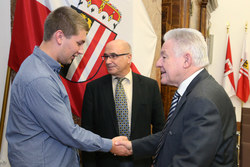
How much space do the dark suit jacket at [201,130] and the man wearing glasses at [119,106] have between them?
960 mm

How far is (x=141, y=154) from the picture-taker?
2.09m

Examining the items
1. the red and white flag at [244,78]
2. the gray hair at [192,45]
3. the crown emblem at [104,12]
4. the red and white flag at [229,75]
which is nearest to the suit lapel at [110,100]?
the crown emblem at [104,12]

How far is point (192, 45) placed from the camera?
1.48 metres

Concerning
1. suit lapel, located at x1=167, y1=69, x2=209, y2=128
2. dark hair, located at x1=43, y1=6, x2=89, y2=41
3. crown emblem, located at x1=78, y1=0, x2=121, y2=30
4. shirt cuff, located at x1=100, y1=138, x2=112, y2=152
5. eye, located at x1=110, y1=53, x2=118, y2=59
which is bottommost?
shirt cuff, located at x1=100, y1=138, x2=112, y2=152

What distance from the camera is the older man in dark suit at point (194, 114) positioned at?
1.25 meters

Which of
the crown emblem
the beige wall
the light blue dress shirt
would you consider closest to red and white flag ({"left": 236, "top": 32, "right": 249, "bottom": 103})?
the beige wall

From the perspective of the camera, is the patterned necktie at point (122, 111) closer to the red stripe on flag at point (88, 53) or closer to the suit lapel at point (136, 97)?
the suit lapel at point (136, 97)

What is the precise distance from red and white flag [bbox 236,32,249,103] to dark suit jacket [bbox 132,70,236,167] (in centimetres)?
692

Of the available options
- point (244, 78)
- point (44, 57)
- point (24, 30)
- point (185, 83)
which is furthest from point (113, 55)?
point (244, 78)

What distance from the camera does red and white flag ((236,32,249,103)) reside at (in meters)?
7.68

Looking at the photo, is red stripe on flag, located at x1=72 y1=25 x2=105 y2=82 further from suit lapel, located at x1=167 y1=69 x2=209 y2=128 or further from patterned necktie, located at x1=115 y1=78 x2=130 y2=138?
suit lapel, located at x1=167 y1=69 x2=209 y2=128

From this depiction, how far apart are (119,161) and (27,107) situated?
3.82ft

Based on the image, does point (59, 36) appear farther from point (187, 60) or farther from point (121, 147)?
point (121, 147)

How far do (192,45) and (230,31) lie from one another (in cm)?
735
